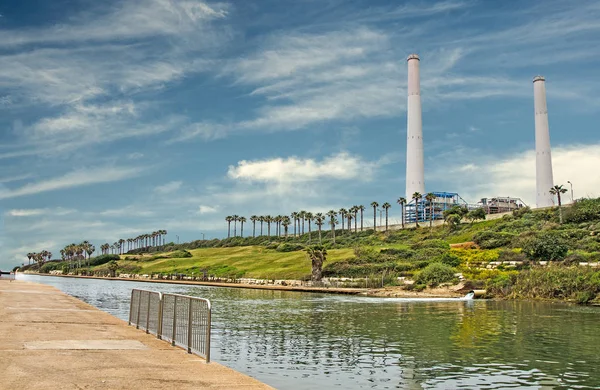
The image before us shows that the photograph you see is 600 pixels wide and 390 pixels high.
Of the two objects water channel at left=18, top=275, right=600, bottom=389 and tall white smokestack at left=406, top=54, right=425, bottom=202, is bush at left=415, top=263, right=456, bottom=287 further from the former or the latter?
tall white smokestack at left=406, top=54, right=425, bottom=202

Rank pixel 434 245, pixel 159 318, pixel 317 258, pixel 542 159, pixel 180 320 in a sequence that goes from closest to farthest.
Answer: pixel 180 320, pixel 159 318, pixel 317 258, pixel 434 245, pixel 542 159

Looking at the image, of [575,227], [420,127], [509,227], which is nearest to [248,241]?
[420,127]

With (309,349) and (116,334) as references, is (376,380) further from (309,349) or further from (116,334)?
(116,334)

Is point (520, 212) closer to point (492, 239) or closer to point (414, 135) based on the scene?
point (414, 135)

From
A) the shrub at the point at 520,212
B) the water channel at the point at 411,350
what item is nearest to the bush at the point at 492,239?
the shrub at the point at 520,212

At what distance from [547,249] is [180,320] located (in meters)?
63.1

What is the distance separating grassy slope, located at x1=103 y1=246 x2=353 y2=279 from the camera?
101m

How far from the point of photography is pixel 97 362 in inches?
517

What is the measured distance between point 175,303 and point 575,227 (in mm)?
92034

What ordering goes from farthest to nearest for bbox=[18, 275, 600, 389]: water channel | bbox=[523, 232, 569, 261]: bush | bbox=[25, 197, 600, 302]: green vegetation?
bbox=[523, 232, 569, 261]: bush, bbox=[25, 197, 600, 302]: green vegetation, bbox=[18, 275, 600, 389]: water channel

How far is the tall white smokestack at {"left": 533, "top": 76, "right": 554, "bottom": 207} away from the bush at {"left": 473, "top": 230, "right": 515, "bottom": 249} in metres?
47.9

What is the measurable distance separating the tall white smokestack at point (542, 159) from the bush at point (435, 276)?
7850cm

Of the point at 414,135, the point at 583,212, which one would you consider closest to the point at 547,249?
the point at 583,212

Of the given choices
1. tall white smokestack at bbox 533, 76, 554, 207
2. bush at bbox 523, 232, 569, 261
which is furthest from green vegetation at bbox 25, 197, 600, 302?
tall white smokestack at bbox 533, 76, 554, 207
